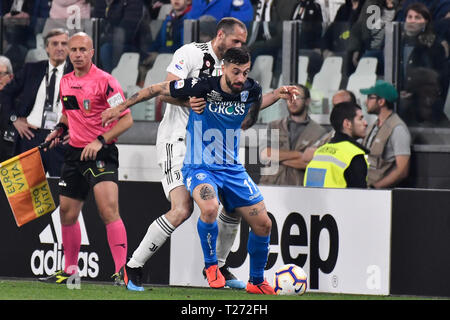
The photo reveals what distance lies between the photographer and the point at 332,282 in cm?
1005

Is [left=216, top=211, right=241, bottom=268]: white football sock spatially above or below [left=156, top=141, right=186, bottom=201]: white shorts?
below

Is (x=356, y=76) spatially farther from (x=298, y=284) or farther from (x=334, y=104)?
(x=298, y=284)

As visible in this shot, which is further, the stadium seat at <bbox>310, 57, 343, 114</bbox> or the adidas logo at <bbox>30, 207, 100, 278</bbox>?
the stadium seat at <bbox>310, 57, 343, 114</bbox>

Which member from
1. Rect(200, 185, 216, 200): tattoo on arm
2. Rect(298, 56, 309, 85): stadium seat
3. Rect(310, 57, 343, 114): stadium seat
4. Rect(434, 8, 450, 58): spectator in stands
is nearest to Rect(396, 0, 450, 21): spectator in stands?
Rect(434, 8, 450, 58): spectator in stands

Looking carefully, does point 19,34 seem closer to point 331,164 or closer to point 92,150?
point 92,150

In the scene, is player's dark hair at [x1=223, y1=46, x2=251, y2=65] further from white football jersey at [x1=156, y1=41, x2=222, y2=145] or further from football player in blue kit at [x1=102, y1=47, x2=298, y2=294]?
white football jersey at [x1=156, y1=41, x2=222, y2=145]

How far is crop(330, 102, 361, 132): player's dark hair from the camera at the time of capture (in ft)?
35.8

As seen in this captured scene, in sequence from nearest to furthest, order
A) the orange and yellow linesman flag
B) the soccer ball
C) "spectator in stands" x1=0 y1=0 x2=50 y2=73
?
the soccer ball < the orange and yellow linesman flag < "spectator in stands" x1=0 y1=0 x2=50 y2=73

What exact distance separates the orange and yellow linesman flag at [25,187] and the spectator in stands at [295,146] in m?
2.34

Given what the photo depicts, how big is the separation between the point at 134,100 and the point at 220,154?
2.62 ft

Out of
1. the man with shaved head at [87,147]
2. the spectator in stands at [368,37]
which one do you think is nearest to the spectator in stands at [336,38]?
the spectator in stands at [368,37]

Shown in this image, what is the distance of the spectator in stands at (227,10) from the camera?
12.5m

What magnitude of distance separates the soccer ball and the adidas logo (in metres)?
2.11
